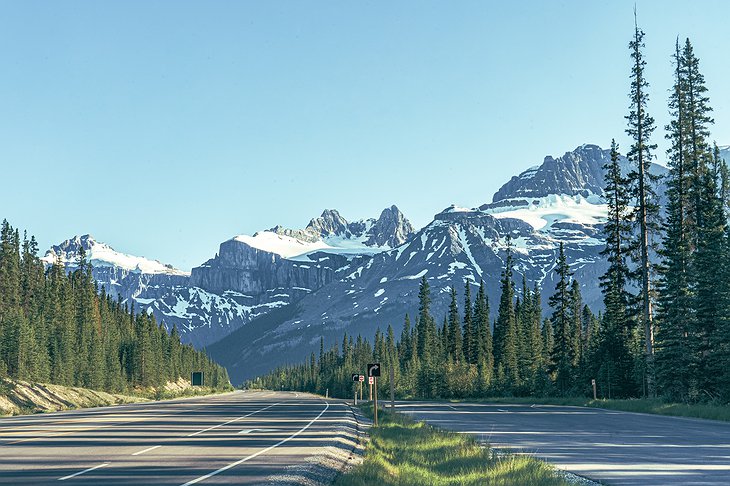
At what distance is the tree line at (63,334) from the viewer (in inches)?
3931

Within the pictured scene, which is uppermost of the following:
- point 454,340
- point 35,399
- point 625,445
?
point 454,340

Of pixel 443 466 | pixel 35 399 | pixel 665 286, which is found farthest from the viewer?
pixel 35 399

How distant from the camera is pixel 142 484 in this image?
1673 centimetres

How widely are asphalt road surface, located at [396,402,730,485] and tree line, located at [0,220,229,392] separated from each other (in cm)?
6900

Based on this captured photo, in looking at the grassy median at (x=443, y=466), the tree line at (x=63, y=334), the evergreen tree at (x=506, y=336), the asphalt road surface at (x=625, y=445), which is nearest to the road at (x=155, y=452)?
the grassy median at (x=443, y=466)

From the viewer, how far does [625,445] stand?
26281 millimetres

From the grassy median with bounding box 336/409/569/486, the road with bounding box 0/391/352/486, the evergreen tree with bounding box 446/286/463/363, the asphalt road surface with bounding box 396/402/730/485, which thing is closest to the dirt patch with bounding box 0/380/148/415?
the road with bounding box 0/391/352/486

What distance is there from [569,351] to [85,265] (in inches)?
5128

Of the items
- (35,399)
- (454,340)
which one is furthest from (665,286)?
(454,340)

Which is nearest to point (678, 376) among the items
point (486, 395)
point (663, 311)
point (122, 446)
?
point (663, 311)

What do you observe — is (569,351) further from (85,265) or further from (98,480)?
(85,265)

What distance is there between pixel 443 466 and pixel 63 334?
105245mm

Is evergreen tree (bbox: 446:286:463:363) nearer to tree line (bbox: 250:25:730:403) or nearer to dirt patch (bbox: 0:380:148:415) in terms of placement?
tree line (bbox: 250:25:730:403)

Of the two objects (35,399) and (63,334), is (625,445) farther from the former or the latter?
(63,334)
